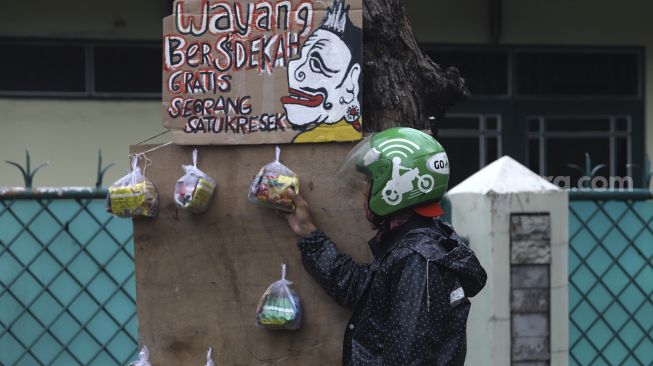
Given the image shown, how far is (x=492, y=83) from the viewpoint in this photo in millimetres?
8500

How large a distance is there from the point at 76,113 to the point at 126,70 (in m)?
0.55

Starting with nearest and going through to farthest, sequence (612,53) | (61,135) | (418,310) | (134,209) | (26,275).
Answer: (418,310) → (134,209) → (26,275) → (61,135) → (612,53)

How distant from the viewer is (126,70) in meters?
8.12

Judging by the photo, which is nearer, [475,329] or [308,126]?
[308,126]

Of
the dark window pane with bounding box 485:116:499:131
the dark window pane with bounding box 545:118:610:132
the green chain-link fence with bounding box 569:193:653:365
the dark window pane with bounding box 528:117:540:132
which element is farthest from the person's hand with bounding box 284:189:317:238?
the dark window pane with bounding box 545:118:610:132

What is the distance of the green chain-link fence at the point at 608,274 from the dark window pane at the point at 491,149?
4.14 metres

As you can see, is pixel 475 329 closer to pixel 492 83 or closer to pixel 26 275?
pixel 26 275

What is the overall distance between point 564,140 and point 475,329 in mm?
4887

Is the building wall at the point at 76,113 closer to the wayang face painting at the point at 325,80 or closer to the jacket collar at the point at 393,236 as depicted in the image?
the wayang face painting at the point at 325,80

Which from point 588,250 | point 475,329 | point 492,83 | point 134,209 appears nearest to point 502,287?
point 475,329

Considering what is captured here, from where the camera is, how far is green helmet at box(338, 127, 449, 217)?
8.79 ft


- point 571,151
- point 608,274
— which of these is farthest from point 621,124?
point 608,274

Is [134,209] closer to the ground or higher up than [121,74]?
closer to the ground

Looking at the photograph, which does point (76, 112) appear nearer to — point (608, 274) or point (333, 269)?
point (608, 274)
